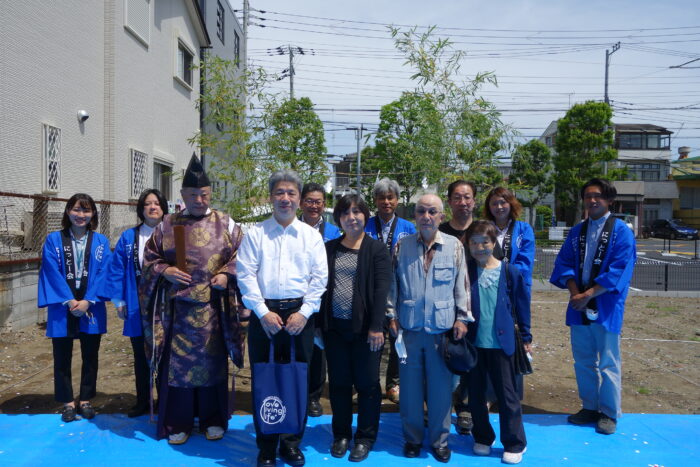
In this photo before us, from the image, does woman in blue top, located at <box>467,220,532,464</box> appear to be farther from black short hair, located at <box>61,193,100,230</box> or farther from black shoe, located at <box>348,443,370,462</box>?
black short hair, located at <box>61,193,100,230</box>

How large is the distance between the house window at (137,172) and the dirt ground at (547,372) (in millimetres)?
3449

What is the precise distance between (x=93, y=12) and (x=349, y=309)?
30.4 ft

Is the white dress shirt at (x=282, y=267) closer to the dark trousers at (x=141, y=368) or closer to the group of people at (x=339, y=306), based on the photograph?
the group of people at (x=339, y=306)

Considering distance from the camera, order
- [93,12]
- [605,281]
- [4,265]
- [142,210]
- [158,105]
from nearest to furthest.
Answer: [605,281] < [142,210] < [4,265] < [93,12] < [158,105]

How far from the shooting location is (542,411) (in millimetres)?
4797

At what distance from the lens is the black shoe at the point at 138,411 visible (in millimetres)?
4270

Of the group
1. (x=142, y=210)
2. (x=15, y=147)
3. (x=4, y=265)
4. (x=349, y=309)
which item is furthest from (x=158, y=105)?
(x=349, y=309)

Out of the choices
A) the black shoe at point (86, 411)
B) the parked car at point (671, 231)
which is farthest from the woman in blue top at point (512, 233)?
the parked car at point (671, 231)

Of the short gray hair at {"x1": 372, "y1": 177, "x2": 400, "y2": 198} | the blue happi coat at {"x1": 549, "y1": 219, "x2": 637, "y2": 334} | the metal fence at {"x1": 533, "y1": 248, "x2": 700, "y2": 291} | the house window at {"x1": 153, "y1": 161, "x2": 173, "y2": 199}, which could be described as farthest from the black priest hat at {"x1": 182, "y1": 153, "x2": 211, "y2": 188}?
the metal fence at {"x1": 533, "y1": 248, "x2": 700, "y2": 291}

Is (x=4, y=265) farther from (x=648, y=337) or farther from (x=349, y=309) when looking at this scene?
(x=648, y=337)

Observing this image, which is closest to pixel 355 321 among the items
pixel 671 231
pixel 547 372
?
pixel 547 372

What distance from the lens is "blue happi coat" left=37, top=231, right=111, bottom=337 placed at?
4113 mm

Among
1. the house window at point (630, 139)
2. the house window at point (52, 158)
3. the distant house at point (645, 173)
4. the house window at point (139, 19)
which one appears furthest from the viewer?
the house window at point (630, 139)

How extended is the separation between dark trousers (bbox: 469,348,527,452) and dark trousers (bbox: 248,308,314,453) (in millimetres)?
1202
